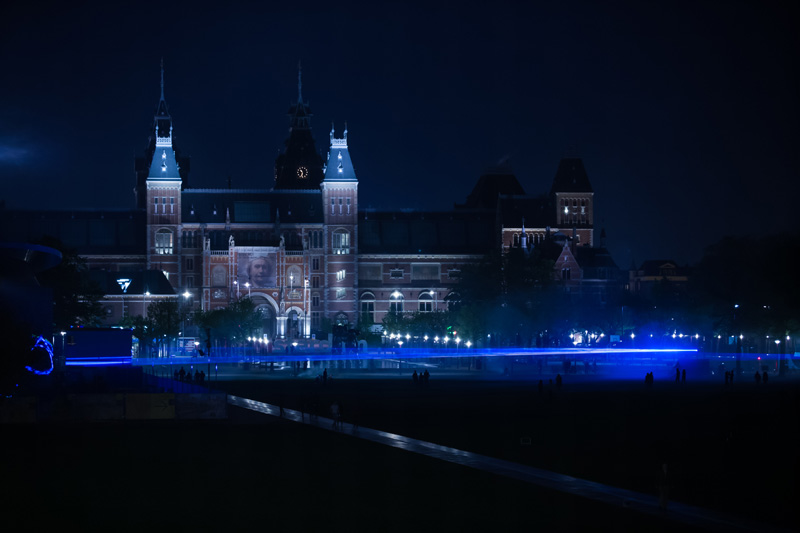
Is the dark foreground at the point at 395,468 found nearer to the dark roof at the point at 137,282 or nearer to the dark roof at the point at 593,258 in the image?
the dark roof at the point at 137,282

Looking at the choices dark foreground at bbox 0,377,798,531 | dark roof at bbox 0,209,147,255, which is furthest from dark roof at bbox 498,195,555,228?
dark foreground at bbox 0,377,798,531

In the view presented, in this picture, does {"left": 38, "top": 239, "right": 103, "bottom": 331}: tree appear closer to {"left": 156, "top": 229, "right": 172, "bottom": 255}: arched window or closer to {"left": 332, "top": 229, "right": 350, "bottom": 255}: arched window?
{"left": 156, "top": 229, "right": 172, "bottom": 255}: arched window

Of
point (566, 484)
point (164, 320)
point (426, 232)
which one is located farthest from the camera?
point (426, 232)

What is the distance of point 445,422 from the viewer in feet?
157

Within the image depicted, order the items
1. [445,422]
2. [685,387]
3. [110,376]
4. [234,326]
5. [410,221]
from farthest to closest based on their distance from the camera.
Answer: [410,221], [234,326], [685,387], [110,376], [445,422]

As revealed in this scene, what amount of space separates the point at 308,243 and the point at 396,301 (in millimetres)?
15029

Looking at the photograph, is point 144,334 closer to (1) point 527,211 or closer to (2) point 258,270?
(2) point 258,270

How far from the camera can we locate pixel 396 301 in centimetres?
17675

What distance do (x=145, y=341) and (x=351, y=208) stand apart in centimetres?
5093

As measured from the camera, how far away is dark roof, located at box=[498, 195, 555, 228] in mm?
177625

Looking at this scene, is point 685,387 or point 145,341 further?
point 145,341

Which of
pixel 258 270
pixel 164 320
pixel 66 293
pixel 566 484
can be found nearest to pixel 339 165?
pixel 258 270

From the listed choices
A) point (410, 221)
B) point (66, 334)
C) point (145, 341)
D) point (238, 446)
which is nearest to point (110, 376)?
point (66, 334)

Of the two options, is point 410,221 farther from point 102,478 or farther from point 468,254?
point 102,478
